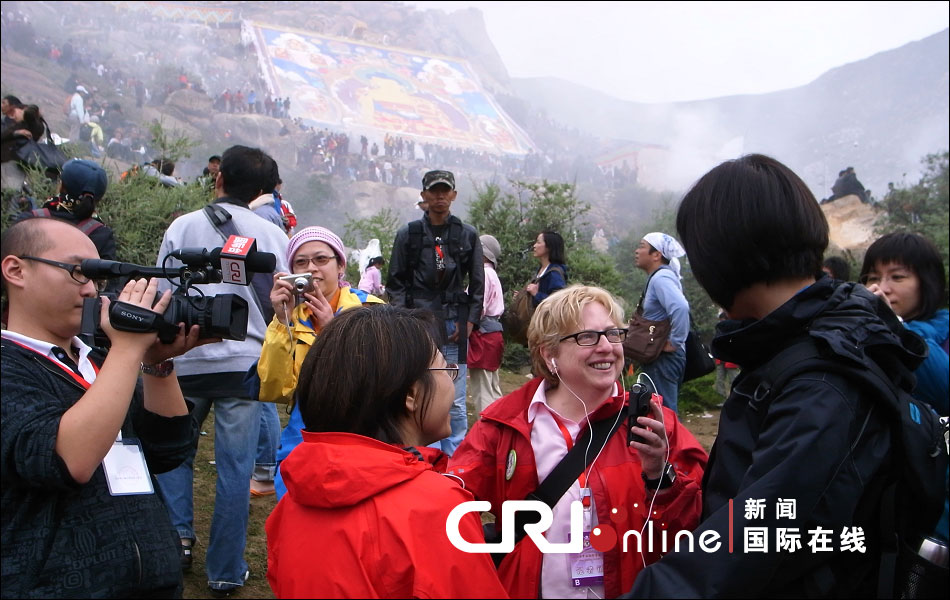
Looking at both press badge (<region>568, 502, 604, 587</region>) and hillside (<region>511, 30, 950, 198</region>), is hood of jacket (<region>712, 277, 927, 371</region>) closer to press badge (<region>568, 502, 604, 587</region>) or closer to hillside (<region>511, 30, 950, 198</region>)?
press badge (<region>568, 502, 604, 587</region>)

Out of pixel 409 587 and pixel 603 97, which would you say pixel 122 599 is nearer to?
pixel 409 587

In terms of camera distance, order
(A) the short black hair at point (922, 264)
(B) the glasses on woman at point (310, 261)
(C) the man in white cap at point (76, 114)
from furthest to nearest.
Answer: (C) the man in white cap at point (76, 114), (B) the glasses on woman at point (310, 261), (A) the short black hair at point (922, 264)

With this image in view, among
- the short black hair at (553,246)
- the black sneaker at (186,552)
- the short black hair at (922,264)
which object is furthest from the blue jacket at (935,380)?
the short black hair at (553,246)

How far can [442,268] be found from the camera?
5.50 meters

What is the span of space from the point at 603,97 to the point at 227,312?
210ft

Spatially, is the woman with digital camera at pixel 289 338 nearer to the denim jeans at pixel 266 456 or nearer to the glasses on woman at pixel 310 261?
the glasses on woman at pixel 310 261

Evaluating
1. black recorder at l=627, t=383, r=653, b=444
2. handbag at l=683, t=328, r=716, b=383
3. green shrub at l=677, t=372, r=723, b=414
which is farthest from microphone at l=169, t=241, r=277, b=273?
green shrub at l=677, t=372, r=723, b=414

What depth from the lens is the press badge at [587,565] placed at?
212 centimetres

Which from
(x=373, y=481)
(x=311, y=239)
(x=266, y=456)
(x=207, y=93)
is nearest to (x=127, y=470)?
(x=373, y=481)

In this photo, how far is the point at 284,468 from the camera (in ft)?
5.25

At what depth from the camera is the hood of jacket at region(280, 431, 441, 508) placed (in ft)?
4.84

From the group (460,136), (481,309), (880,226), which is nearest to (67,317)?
(481,309)

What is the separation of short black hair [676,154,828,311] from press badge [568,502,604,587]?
3.08 feet

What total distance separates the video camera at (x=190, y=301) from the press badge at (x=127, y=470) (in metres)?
0.30
